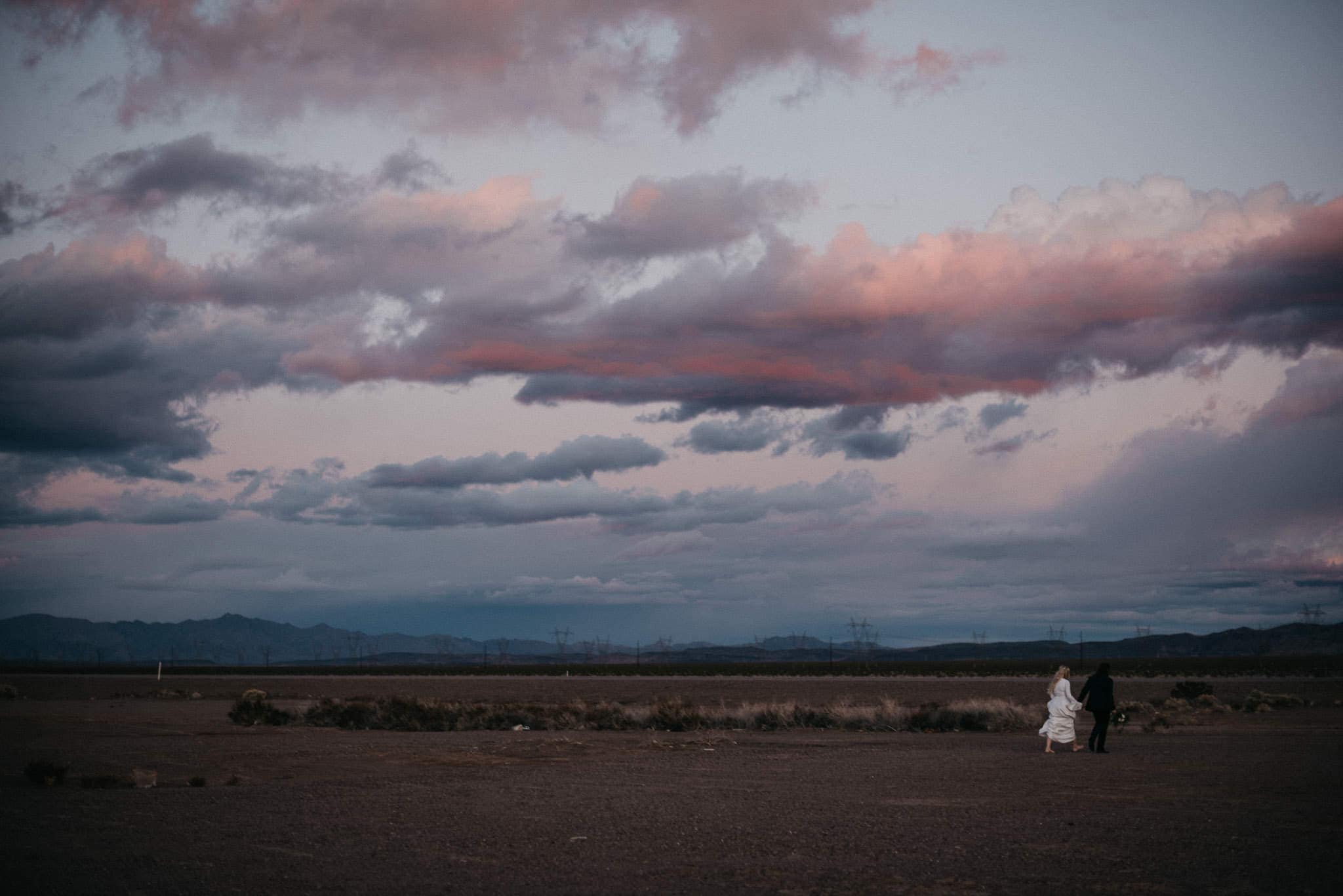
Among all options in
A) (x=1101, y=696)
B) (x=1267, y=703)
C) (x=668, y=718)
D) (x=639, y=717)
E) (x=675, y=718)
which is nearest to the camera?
(x=1101, y=696)

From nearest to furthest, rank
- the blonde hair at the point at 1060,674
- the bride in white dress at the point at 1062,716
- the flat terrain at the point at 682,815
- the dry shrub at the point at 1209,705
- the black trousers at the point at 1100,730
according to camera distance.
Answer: the flat terrain at the point at 682,815 → the blonde hair at the point at 1060,674 → the black trousers at the point at 1100,730 → the bride in white dress at the point at 1062,716 → the dry shrub at the point at 1209,705

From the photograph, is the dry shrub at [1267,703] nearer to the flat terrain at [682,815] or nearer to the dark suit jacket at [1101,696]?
the flat terrain at [682,815]

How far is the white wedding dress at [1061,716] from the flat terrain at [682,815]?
82cm

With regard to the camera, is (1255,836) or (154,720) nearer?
(1255,836)

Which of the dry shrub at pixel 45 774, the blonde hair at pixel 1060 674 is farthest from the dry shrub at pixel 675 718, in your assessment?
the dry shrub at pixel 45 774

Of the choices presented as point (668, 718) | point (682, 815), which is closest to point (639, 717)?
point (668, 718)

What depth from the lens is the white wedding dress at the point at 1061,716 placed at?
22.0 meters

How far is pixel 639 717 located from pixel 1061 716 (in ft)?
46.3

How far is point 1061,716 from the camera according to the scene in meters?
22.1

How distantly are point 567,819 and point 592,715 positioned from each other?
67.7ft

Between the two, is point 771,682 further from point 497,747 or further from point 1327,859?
point 1327,859

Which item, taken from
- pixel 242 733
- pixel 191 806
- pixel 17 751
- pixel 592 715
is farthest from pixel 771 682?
pixel 191 806

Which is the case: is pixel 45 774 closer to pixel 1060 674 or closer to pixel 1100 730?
pixel 1060 674

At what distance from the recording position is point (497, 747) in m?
25.2
